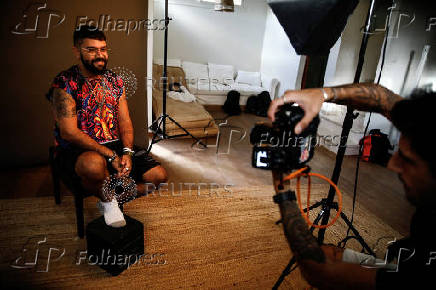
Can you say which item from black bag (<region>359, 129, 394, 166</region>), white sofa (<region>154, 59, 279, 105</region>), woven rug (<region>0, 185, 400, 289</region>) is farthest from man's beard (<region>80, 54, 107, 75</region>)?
white sofa (<region>154, 59, 279, 105</region>)

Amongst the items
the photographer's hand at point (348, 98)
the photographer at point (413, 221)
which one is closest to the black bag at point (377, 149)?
the photographer's hand at point (348, 98)

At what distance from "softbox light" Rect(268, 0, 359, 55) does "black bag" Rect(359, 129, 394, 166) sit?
2623mm

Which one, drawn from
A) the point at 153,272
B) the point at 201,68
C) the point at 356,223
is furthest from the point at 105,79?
the point at 201,68

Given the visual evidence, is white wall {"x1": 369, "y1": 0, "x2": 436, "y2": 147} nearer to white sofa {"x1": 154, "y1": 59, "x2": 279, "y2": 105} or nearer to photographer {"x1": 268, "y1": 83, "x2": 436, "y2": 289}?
white sofa {"x1": 154, "y1": 59, "x2": 279, "y2": 105}

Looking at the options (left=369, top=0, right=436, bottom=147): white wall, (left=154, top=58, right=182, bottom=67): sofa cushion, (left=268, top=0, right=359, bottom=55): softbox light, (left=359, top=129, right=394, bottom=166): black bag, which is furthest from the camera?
(left=154, top=58, right=182, bottom=67): sofa cushion

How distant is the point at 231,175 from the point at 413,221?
2027mm

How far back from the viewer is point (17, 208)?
205 cm

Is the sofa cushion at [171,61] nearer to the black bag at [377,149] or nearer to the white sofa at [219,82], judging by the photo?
the white sofa at [219,82]

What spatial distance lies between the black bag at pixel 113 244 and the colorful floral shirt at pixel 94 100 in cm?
60

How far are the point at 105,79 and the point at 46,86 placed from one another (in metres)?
0.89

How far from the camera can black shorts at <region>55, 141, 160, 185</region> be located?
1703 mm

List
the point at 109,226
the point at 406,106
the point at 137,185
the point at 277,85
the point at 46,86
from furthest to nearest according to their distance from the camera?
the point at 277,85 → the point at 46,86 → the point at 137,185 → the point at 109,226 → the point at 406,106

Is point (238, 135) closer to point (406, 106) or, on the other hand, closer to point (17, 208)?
point (17, 208)

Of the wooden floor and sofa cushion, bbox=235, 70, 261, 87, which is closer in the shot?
the wooden floor
